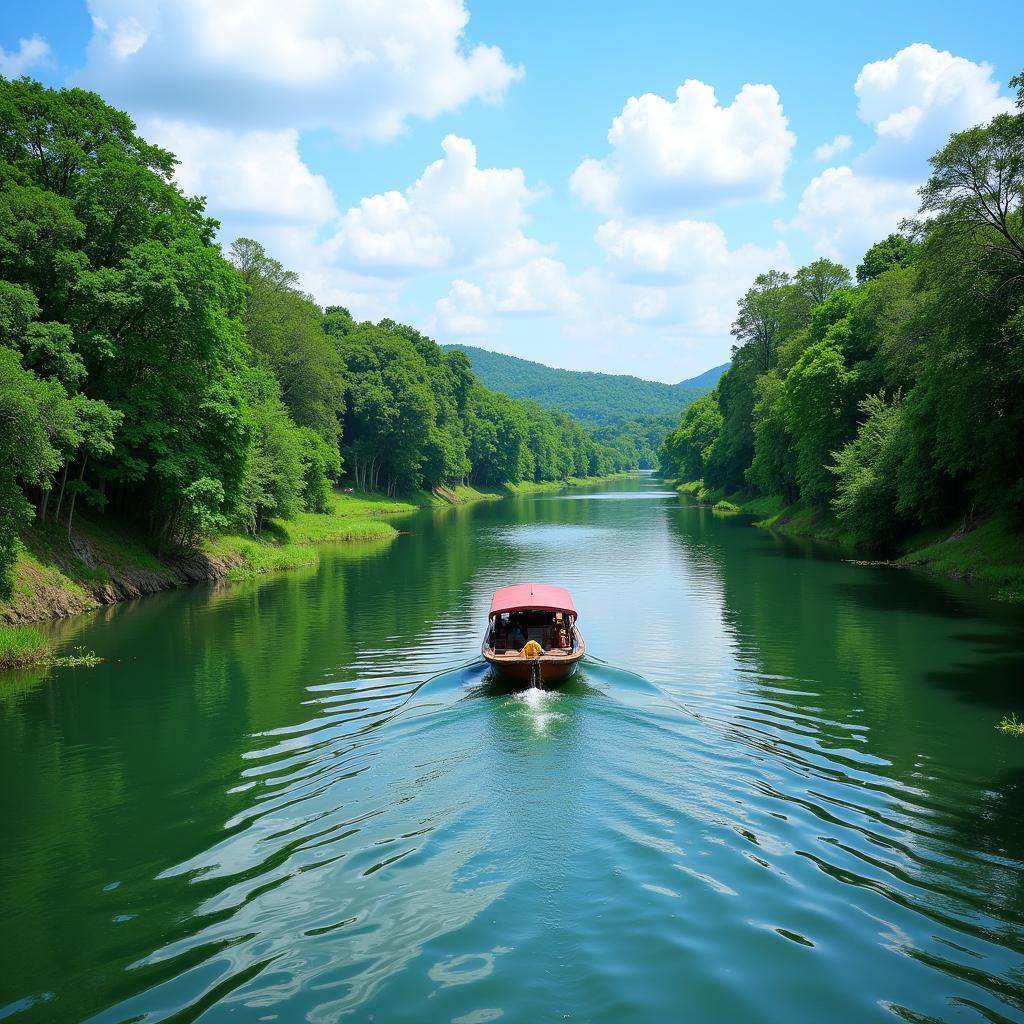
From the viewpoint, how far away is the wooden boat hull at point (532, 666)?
18047 mm

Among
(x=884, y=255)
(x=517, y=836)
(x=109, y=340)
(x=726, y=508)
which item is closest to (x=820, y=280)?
(x=884, y=255)

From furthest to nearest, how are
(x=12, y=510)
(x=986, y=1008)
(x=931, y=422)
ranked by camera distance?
(x=931, y=422), (x=12, y=510), (x=986, y=1008)

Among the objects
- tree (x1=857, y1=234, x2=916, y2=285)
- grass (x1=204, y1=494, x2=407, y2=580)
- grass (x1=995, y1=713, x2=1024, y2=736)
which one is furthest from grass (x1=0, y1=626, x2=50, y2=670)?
tree (x1=857, y1=234, x2=916, y2=285)

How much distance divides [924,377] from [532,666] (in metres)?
27.1

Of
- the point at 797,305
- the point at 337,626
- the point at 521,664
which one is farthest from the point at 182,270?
the point at 797,305

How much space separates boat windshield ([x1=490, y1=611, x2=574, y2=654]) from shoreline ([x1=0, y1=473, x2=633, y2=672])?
13070 mm

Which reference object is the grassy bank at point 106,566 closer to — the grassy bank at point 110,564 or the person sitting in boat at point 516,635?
the grassy bank at point 110,564

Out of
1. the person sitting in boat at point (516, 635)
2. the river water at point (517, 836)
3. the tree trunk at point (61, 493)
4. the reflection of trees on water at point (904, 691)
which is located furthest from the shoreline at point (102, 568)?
the reflection of trees on water at point (904, 691)

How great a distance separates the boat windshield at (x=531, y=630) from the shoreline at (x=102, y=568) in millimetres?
13070

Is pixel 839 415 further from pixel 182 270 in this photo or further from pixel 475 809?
pixel 475 809

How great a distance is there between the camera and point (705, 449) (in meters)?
109

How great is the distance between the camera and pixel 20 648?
22406 millimetres

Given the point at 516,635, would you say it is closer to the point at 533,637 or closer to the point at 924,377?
the point at 533,637

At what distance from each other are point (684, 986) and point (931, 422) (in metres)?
36.0
